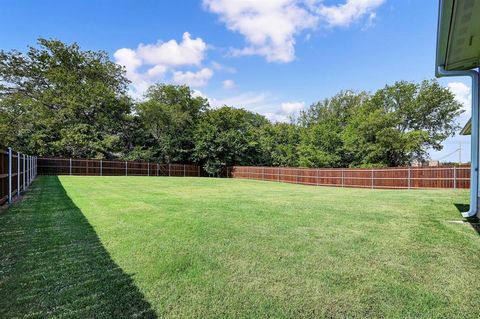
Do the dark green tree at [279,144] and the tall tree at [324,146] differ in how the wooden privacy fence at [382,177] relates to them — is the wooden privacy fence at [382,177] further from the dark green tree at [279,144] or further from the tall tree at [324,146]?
the dark green tree at [279,144]

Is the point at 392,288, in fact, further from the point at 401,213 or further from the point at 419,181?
the point at 419,181

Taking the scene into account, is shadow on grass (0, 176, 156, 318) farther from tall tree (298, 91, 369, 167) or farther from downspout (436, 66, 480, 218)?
tall tree (298, 91, 369, 167)

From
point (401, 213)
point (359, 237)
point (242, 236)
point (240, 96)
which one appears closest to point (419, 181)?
point (401, 213)

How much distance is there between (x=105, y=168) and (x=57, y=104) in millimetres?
7703

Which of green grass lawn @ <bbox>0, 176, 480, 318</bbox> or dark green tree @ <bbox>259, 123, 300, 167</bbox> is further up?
dark green tree @ <bbox>259, 123, 300, 167</bbox>

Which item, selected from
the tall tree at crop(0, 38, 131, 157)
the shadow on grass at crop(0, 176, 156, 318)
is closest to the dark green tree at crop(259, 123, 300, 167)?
the tall tree at crop(0, 38, 131, 157)

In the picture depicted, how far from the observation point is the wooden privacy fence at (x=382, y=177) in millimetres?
13883

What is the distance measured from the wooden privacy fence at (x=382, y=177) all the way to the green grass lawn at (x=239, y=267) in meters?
10.9

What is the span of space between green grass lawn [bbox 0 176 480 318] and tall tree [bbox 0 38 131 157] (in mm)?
23869

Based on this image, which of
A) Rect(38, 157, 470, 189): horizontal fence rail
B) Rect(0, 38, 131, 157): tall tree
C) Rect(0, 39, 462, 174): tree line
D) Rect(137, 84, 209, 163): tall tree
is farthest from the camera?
Rect(137, 84, 209, 163): tall tree

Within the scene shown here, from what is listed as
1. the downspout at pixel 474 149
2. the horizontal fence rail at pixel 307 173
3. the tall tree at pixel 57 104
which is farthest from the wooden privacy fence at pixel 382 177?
the tall tree at pixel 57 104

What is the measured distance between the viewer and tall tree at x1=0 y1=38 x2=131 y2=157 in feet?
81.5

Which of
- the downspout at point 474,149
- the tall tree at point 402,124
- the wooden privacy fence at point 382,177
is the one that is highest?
the tall tree at point 402,124

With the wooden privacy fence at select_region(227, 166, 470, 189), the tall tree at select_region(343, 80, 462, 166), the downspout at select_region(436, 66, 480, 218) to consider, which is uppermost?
the tall tree at select_region(343, 80, 462, 166)
